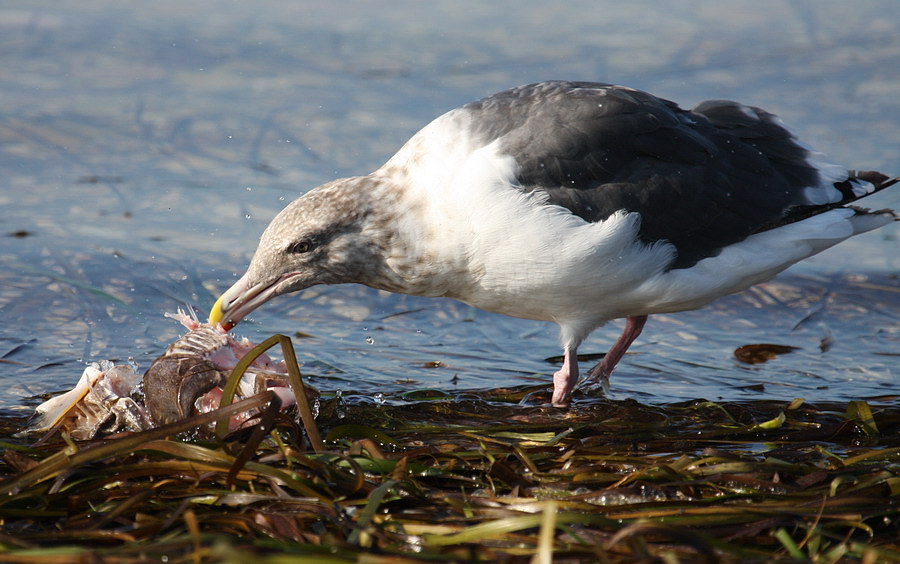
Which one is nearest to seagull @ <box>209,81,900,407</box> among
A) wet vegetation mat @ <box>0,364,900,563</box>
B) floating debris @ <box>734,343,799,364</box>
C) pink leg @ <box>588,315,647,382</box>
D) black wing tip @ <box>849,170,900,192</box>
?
pink leg @ <box>588,315,647,382</box>

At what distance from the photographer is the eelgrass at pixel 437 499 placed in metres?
3.08

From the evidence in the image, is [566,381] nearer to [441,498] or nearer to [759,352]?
[759,352]

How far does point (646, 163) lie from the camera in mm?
5434

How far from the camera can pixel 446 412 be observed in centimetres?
518

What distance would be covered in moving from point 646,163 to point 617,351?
1.14m

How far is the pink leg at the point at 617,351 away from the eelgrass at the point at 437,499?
140 centimetres

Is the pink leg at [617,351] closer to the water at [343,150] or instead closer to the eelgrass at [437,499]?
the water at [343,150]

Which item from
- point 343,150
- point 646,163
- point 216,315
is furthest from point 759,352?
point 343,150

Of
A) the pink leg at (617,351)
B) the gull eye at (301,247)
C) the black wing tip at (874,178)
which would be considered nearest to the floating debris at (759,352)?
the pink leg at (617,351)

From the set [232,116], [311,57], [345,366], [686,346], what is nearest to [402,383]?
[345,366]

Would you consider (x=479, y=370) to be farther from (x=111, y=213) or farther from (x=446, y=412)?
(x=111, y=213)

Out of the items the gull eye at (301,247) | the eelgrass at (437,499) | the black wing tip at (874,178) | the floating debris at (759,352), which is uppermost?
the black wing tip at (874,178)

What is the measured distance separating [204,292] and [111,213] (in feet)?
4.48

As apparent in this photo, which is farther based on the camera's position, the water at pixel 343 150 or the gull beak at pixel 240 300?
the water at pixel 343 150
